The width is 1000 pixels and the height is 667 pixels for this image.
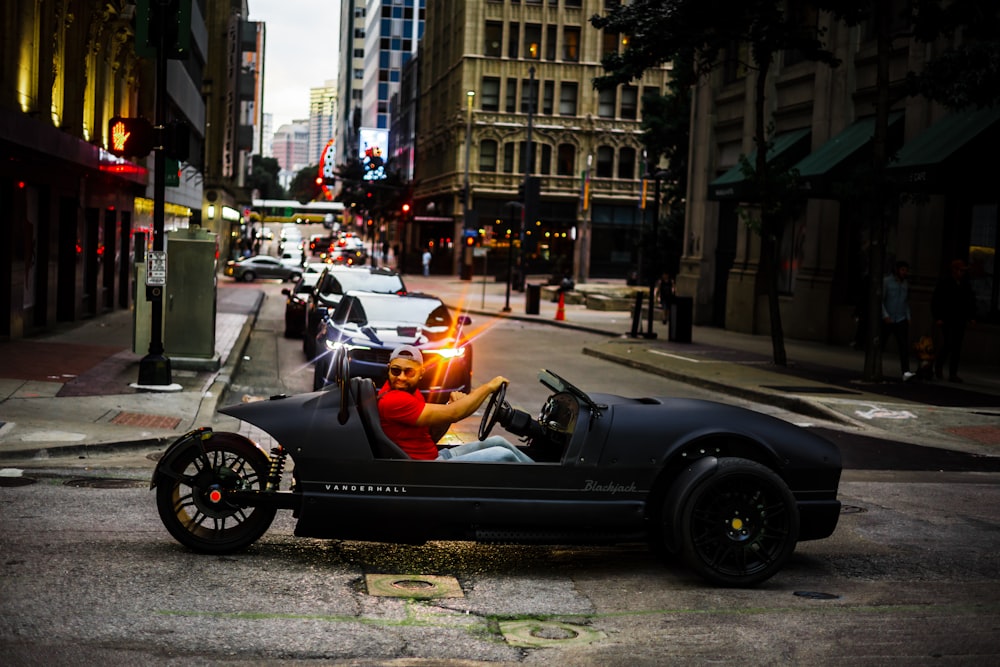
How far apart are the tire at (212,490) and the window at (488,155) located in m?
75.5

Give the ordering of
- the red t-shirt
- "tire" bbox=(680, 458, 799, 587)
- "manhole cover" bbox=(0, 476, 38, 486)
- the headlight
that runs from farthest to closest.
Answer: the headlight, "manhole cover" bbox=(0, 476, 38, 486), the red t-shirt, "tire" bbox=(680, 458, 799, 587)

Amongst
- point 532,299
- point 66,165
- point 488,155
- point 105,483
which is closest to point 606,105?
point 488,155

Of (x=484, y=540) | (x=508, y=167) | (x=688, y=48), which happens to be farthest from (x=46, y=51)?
(x=508, y=167)

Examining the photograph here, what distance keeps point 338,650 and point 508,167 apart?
77.2 meters

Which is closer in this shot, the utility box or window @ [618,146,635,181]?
the utility box

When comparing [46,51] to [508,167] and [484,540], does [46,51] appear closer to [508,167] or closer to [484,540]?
[484,540]

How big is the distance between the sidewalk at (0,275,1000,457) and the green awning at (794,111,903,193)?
146 inches

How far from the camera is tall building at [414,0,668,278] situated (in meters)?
80.4

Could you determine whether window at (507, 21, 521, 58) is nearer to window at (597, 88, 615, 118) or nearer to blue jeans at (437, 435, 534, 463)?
window at (597, 88, 615, 118)

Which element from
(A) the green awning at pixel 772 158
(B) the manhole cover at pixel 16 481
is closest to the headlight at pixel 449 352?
(B) the manhole cover at pixel 16 481

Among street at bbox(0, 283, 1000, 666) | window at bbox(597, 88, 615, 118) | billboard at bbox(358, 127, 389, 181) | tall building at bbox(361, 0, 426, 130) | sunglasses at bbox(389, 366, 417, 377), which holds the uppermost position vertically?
tall building at bbox(361, 0, 426, 130)

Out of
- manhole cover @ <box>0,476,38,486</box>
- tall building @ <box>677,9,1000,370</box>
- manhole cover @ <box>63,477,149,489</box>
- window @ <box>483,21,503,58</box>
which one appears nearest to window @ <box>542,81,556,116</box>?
window @ <box>483,21,503,58</box>

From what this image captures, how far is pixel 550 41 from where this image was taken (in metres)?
80.9

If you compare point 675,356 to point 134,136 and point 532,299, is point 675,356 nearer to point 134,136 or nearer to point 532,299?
point 134,136
